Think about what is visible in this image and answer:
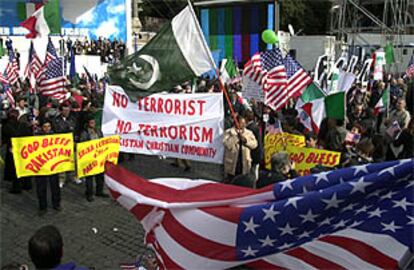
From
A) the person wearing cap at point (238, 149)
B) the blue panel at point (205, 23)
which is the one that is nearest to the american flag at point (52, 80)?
the person wearing cap at point (238, 149)

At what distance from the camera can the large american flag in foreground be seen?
2.74m

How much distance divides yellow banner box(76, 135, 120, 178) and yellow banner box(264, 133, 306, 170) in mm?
2742

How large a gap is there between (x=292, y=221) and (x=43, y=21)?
8991 mm

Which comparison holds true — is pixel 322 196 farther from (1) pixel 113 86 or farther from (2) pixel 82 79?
(2) pixel 82 79

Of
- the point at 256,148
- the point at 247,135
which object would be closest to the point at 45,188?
the point at 247,135

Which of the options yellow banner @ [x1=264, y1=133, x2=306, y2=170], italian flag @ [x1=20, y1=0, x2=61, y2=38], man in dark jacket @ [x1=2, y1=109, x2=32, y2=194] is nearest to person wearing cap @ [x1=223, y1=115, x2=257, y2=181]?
yellow banner @ [x1=264, y1=133, x2=306, y2=170]

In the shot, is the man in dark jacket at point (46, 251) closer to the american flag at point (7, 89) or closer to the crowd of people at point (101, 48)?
the american flag at point (7, 89)

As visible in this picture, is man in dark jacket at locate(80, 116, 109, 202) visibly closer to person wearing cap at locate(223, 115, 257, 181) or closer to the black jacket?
person wearing cap at locate(223, 115, 257, 181)

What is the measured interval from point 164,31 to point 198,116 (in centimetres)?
181

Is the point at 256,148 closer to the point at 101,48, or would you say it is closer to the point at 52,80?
the point at 52,80

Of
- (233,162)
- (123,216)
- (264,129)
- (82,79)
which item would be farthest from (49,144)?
(82,79)

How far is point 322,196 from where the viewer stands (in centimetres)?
274

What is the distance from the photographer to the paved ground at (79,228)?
6.54m

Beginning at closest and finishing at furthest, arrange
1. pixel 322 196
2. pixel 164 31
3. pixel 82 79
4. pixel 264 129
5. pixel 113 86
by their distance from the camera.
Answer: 1. pixel 322 196
2. pixel 164 31
3. pixel 113 86
4. pixel 264 129
5. pixel 82 79
